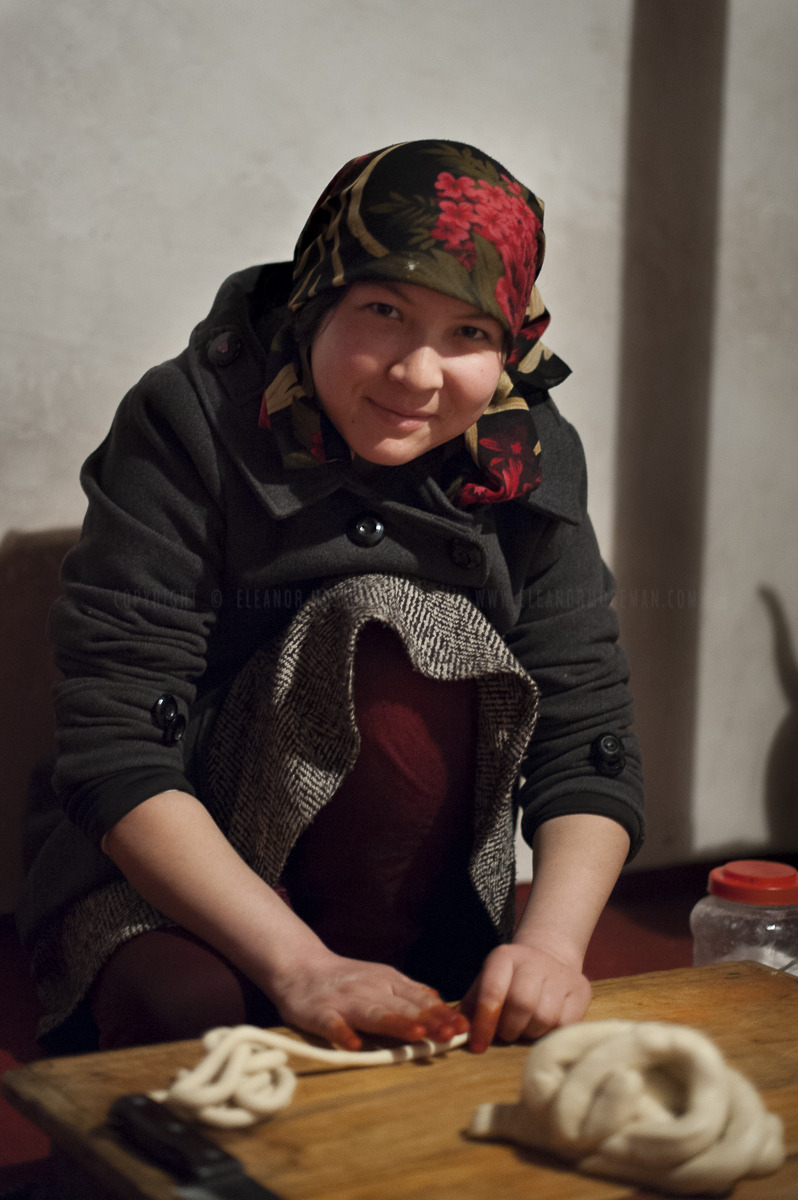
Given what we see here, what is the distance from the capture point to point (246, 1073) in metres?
0.71

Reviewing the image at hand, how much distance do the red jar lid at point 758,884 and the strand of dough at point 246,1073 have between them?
2.13ft

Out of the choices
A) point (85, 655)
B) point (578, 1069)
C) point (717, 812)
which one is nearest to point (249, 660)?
point (85, 655)

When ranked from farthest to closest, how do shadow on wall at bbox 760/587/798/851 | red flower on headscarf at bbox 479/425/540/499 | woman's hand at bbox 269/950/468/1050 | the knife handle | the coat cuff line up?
shadow on wall at bbox 760/587/798/851 → red flower on headscarf at bbox 479/425/540/499 → the coat cuff → woman's hand at bbox 269/950/468/1050 → the knife handle

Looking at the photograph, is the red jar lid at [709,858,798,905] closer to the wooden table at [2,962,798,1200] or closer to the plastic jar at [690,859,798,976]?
the plastic jar at [690,859,798,976]

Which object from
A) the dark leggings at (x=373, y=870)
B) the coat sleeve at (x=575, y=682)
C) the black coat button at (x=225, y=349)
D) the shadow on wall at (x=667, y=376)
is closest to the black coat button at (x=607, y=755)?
the coat sleeve at (x=575, y=682)

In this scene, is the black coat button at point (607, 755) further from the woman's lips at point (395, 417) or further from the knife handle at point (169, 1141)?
the knife handle at point (169, 1141)

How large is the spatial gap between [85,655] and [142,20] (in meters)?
0.81

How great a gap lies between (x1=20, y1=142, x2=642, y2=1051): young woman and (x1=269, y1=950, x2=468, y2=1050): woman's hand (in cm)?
2

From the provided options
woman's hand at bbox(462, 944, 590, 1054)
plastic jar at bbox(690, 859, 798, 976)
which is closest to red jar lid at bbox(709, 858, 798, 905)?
plastic jar at bbox(690, 859, 798, 976)

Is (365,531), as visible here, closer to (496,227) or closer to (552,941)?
(496,227)

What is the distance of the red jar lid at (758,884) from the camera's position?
132cm

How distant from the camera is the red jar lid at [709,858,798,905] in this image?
132 centimetres

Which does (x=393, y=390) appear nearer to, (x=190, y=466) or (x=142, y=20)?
(x=190, y=466)

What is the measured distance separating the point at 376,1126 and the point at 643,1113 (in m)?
0.16
